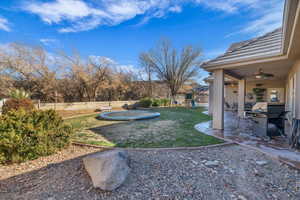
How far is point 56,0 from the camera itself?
19.1 ft

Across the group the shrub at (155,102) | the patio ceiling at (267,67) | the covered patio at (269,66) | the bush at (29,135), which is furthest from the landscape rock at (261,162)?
the shrub at (155,102)

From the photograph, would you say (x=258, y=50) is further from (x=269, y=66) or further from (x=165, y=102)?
(x=165, y=102)

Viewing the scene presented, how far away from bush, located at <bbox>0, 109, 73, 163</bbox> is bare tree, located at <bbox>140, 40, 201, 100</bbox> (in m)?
16.4

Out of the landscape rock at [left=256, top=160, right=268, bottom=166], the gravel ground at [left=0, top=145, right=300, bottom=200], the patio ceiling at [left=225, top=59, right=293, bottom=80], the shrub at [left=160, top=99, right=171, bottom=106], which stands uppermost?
the patio ceiling at [left=225, top=59, right=293, bottom=80]

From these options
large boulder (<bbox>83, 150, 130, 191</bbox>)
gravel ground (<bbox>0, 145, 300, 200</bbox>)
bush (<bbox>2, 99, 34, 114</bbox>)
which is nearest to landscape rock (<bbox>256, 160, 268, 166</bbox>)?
gravel ground (<bbox>0, 145, 300, 200</bbox>)

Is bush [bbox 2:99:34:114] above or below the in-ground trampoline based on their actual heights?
above

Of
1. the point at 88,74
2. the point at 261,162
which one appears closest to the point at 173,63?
the point at 88,74

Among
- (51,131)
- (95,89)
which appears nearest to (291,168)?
(51,131)

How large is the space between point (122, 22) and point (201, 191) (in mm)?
11022

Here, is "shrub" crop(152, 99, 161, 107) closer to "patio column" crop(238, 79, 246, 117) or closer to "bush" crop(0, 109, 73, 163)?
"patio column" crop(238, 79, 246, 117)

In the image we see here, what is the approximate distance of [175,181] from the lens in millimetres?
2176

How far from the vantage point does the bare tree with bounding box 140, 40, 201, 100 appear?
717 inches

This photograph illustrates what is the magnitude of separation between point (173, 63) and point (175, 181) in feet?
58.6

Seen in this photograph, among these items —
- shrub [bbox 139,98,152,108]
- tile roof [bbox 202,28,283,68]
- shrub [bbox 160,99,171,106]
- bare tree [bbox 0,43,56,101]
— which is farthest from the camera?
shrub [bbox 160,99,171,106]
